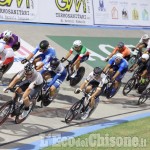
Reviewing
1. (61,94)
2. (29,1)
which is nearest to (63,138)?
(61,94)

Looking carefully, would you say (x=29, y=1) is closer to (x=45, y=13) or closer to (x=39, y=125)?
(x=45, y=13)

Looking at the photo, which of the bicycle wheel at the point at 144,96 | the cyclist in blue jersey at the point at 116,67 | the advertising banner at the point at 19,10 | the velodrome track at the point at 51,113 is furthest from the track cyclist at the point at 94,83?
the advertising banner at the point at 19,10

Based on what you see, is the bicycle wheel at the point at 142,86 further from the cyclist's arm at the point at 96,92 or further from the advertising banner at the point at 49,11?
the advertising banner at the point at 49,11

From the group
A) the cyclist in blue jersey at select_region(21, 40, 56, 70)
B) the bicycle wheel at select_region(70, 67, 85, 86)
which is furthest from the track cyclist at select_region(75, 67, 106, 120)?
the bicycle wheel at select_region(70, 67, 85, 86)

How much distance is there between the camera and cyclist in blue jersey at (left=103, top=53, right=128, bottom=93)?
501 inches

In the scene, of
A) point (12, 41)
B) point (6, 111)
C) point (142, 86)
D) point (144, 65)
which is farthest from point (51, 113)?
point (144, 65)

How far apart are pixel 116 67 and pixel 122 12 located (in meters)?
12.5

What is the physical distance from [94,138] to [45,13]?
12.5 m

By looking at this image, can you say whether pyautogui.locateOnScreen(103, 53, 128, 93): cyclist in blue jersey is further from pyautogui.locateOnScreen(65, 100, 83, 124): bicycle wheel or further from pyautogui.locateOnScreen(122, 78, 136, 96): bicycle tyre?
pyautogui.locateOnScreen(65, 100, 83, 124): bicycle wheel

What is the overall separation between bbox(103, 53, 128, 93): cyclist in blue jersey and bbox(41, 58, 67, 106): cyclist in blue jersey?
7.02ft

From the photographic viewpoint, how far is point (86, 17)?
22.9 metres

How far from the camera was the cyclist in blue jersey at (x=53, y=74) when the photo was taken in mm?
11086

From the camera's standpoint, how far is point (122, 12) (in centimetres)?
2498

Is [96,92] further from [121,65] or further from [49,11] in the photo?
[49,11]
